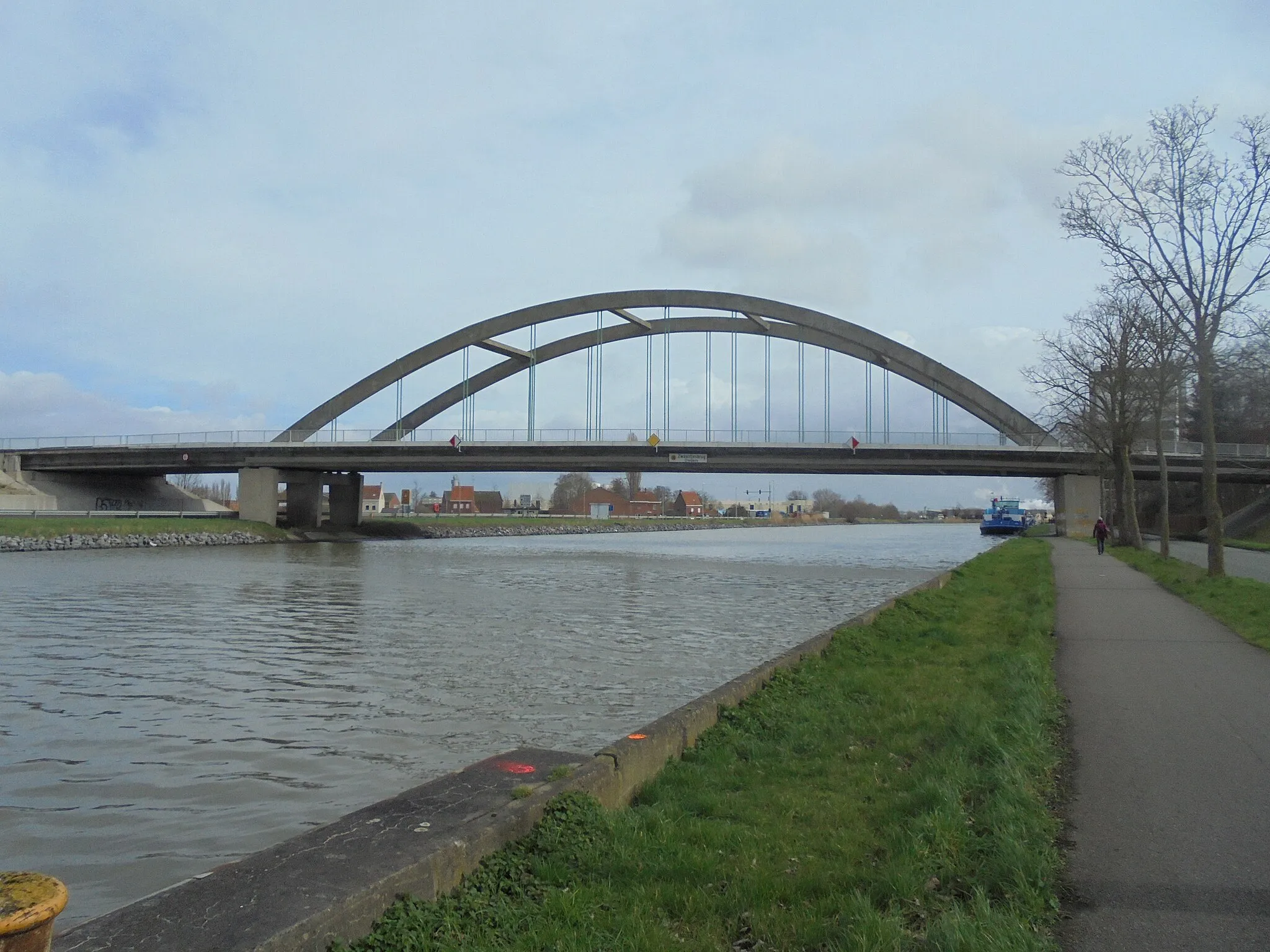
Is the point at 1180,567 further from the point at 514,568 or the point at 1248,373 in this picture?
the point at 514,568

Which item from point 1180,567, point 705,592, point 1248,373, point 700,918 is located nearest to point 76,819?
Answer: point 700,918

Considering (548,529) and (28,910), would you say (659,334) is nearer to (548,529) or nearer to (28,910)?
(548,529)

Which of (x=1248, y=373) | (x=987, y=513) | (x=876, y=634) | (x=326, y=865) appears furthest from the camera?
(x=987, y=513)

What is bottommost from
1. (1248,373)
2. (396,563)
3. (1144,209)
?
(396,563)

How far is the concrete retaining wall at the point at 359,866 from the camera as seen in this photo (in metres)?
2.97

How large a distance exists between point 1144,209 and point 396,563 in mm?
25071

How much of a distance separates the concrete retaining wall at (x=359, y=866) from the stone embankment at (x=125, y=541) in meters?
37.7

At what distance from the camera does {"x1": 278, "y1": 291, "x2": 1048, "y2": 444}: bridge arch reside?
177 feet

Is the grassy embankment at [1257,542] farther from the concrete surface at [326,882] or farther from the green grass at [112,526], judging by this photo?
the green grass at [112,526]

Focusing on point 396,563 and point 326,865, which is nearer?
point 326,865

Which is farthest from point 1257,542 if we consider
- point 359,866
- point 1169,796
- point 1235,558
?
point 359,866

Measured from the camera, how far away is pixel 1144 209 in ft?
60.2

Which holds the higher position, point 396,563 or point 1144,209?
point 1144,209

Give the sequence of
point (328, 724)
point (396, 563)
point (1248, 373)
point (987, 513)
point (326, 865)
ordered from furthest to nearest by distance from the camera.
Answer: point (987, 513) < point (396, 563) < point (1248, 373) < point (328, 724) < point (326, 865)
